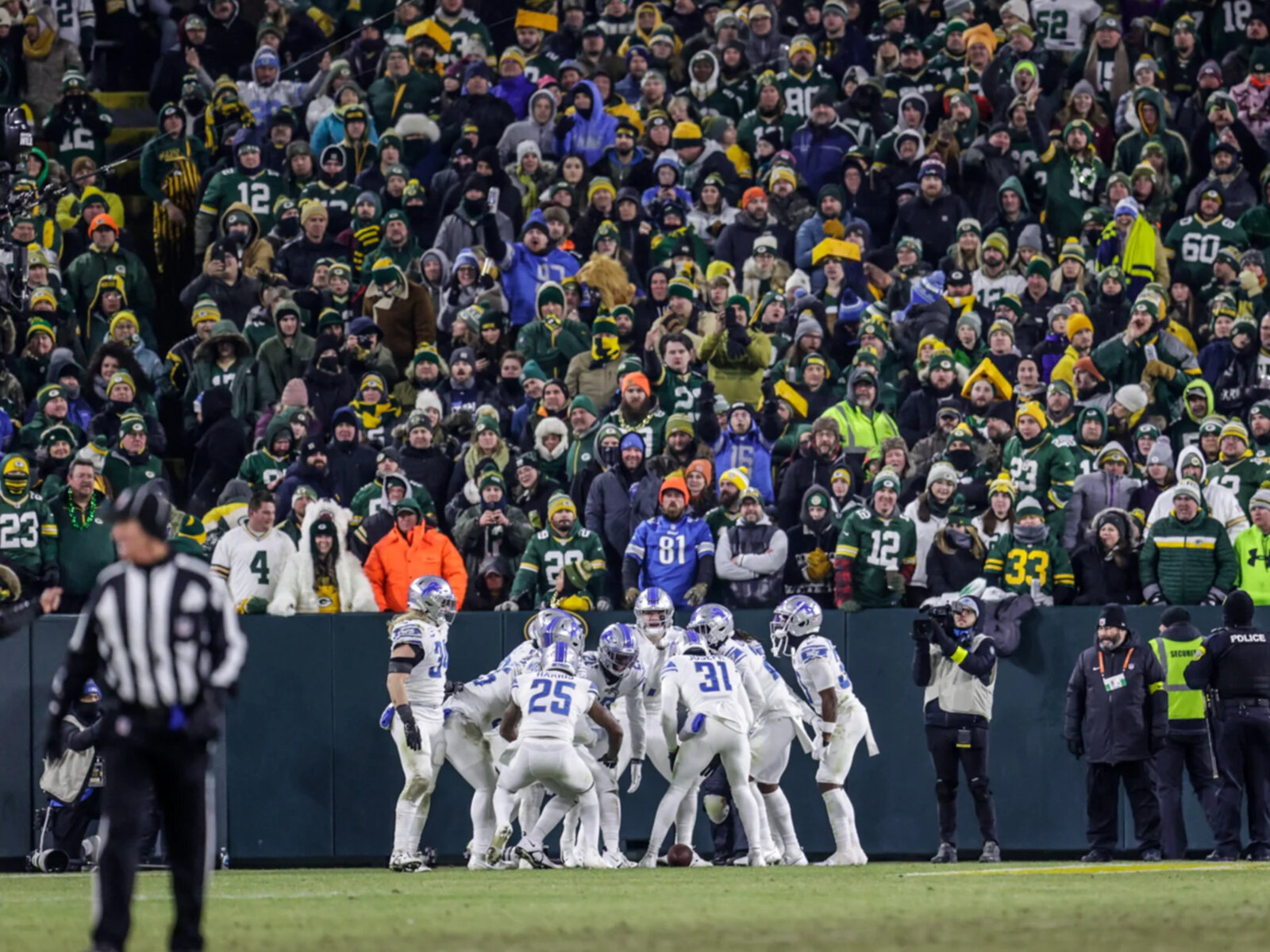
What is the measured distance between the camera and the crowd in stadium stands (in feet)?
65.0

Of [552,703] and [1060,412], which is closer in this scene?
[552,703]

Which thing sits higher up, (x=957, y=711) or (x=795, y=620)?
(x=795, y=620)

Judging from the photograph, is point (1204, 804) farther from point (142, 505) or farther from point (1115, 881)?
point (142, 505)

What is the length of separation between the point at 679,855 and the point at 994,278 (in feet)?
26.0

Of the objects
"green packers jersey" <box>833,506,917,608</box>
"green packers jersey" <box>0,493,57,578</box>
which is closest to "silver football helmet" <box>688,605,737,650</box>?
"green packers jersey" <box>833,506,917,608</box>

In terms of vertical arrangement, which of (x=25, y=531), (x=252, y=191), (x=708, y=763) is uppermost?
(x=252, y=191)

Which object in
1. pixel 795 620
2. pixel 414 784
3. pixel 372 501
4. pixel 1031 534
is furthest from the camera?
pixel 372 501

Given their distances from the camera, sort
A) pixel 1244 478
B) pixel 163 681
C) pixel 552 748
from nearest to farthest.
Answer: pixel 163 681
pixel 552 748
pixel 1244 478

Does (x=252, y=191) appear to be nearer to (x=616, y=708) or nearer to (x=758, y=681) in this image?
(x=616, y=708)

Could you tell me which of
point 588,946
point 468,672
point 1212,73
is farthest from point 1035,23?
point 588,946

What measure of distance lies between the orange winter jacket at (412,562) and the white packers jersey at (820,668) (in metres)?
3.18

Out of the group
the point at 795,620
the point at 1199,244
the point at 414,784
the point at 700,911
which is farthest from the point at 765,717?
the point at 1199,244

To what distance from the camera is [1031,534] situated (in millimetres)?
19453

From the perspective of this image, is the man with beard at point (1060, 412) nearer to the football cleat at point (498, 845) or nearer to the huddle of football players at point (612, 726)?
the huddle of football players at point (612, 726)
